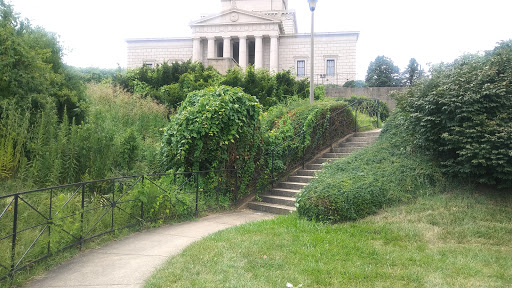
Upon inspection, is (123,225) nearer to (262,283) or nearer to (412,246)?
(262,283)

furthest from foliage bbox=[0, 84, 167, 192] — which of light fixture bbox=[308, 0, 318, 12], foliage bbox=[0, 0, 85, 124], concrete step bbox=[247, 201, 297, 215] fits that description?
light fixture bbox=[308, 0, 318, 12]

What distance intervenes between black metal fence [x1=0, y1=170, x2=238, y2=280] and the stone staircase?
0.94 metres

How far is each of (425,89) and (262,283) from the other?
6.68 metres

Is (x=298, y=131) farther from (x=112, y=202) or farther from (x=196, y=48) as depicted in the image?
(x=196, y=48)

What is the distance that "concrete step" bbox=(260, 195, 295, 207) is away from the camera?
9.65m

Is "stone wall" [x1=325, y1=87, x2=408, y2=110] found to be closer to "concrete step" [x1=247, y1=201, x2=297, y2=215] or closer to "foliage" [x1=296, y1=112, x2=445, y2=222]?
"foliage" [x1=296, y1=112, x2=445, y2=222]

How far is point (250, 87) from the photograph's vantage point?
1964cm

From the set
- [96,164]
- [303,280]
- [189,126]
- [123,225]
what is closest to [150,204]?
[123,225]

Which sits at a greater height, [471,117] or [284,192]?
[471,117]

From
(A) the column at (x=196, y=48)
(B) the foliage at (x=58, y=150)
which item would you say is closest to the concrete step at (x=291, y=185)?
(B) the foliage at (x=58, y=150)

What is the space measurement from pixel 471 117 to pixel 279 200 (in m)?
4.86

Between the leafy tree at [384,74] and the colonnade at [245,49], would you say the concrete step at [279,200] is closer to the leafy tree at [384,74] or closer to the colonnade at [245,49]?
the colonnade at [245,49]

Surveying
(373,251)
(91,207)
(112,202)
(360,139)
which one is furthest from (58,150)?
(360,139)

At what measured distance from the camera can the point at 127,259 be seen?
5582 millimetres
